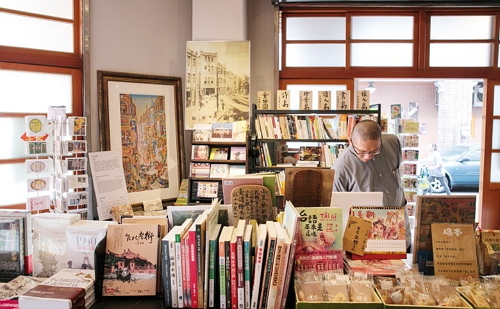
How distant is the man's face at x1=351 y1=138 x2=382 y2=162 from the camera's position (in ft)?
9.23

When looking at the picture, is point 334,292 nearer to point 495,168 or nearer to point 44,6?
point 44,6

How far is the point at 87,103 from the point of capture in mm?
3961

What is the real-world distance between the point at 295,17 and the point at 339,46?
68 centimetres

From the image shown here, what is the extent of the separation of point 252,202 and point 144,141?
2620 mm

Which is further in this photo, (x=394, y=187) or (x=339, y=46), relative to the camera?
(x=339, y=46)

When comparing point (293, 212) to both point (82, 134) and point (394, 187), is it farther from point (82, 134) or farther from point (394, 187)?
point (82, 134)

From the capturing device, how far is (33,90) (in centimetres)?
369

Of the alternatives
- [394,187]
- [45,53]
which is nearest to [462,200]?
[394,187]

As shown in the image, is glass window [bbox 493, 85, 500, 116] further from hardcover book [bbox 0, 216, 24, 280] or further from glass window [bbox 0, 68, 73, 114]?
hardcover book [bbox 0, 216, 24, 280]

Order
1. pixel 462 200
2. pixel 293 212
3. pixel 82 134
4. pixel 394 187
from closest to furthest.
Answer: pixel 293 212 < pixel 462 200 < pixel 394 187 < pixel 82 134

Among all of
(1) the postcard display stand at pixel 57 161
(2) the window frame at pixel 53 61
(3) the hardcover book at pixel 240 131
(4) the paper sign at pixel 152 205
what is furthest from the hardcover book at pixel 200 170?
(2) the window frame at pixel 53 61

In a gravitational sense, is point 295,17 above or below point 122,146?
above

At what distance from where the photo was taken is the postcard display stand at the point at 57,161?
10.6 feet

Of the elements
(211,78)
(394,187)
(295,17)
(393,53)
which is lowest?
(394,187)
